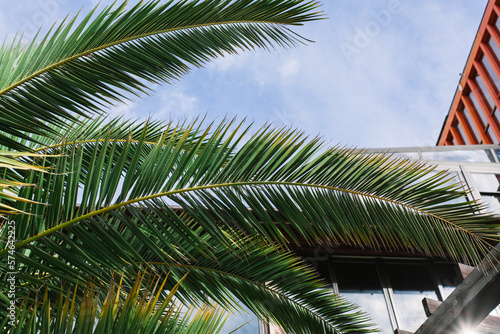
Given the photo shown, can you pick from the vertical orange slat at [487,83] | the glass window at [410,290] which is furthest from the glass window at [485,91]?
the glass window at [410,290]

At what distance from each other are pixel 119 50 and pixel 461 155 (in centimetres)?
1107

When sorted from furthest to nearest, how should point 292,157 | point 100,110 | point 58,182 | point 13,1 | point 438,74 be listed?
point 438,74 < point 13,1 < point 100,110 < point 292,157 < point 58,182

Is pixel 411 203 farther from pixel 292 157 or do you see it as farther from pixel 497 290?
pixel 497 290

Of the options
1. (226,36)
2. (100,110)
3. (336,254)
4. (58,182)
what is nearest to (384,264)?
(336,254)

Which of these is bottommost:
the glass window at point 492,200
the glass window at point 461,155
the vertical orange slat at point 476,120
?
the glass window at point 492,200

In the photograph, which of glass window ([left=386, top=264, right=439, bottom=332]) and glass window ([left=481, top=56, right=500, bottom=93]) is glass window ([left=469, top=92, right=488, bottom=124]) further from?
glass window ([left=386, top=264, right=439, bottom=332])

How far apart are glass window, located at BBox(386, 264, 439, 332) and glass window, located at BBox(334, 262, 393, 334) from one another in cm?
20

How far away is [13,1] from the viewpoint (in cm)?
336

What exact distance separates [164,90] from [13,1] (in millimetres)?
1269

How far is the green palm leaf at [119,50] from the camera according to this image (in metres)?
2.66

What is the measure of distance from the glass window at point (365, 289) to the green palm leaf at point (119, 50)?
4454mm

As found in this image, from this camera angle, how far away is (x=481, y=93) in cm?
2347

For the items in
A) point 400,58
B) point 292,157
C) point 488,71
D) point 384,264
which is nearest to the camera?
point 292,157

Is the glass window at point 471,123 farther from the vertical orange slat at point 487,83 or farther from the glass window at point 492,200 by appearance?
the glass window at point 492,200
